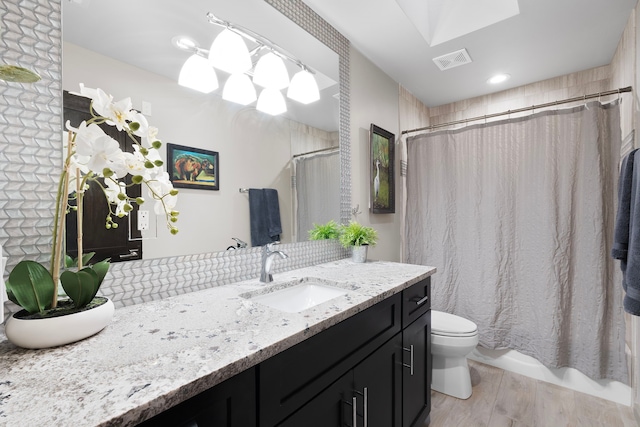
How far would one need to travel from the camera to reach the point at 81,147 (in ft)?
2.18

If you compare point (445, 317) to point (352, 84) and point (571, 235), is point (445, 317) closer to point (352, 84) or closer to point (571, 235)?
point (571, 235)

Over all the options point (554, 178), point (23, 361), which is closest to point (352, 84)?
point (554, 178)

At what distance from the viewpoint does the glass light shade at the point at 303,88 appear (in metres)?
1.66

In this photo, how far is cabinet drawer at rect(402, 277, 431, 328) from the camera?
135cm

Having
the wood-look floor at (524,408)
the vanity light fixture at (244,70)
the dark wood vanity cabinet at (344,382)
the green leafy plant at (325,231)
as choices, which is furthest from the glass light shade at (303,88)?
the wood-look floor at (524,408)

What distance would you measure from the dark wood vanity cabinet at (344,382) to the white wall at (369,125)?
2.65 ft

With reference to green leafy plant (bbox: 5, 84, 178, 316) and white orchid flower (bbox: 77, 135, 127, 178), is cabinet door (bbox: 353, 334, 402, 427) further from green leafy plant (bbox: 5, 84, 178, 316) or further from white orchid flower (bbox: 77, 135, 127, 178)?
white orchid flower (bbox: 77, 135, 127, 178)

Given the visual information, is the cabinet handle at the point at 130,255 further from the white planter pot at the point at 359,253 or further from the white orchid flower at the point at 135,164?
the white planter pot at the point at 359,253

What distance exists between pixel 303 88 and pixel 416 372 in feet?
5.60

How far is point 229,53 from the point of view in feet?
4.33

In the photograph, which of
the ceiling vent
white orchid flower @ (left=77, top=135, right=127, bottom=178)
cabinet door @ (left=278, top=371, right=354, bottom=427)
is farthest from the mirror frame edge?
the ceiling vent

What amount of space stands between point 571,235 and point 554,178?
0.41 metres

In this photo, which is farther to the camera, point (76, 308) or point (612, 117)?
point (612, 117)

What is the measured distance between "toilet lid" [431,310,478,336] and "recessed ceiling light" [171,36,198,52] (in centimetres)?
206
